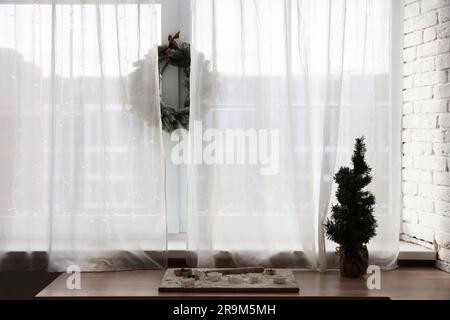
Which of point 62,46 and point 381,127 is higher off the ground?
point 62,46

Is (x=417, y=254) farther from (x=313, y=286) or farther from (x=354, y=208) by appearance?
(x=313, y=286)

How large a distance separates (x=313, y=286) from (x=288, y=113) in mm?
826

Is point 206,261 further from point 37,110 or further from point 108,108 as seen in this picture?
point 37,110

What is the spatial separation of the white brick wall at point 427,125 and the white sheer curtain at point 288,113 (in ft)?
0.53

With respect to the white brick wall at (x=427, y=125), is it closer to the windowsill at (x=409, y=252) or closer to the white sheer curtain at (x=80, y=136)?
the windowsill at (x=409, y=252)

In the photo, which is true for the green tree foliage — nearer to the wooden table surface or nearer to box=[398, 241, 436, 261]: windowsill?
the wooden table surface

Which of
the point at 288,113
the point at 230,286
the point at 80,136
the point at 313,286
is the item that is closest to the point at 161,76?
the point at 80,136

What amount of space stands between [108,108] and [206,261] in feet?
2.85

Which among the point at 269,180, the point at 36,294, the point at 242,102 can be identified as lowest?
the point at 36,294

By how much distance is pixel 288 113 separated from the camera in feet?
9.62

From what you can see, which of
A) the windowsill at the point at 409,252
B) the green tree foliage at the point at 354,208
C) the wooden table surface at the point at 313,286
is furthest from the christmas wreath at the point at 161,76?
the green tree foliage at the point at 354,208

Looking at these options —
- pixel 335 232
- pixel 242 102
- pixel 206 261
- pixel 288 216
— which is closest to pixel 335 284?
pixel 335 232

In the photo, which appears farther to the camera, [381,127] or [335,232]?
[381,127]

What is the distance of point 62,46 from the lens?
2.92 m
